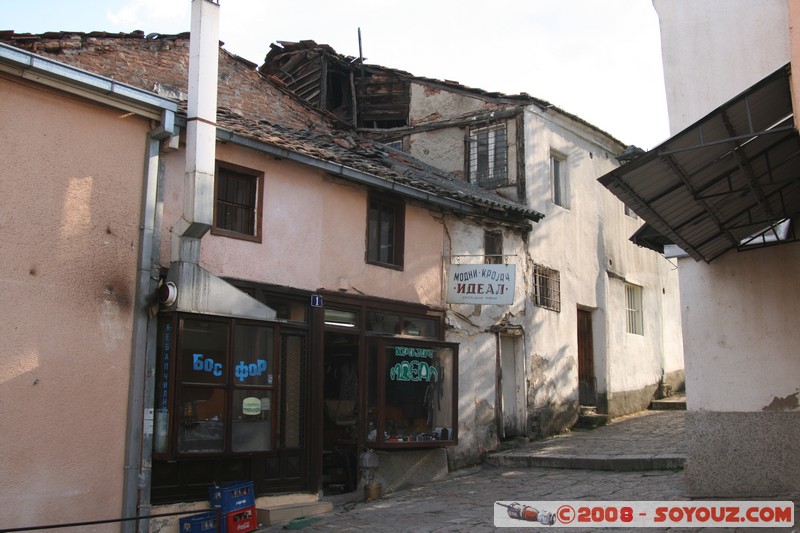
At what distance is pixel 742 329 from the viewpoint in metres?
9.28

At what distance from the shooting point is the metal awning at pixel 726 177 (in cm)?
638

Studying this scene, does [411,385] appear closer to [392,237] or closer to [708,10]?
[392,237]

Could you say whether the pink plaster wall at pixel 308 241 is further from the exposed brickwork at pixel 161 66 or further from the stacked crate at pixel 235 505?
the exposed brickwork at pixel 161 66

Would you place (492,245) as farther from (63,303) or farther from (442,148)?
(63,303)

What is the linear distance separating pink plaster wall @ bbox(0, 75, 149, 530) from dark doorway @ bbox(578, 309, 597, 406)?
36.0 ft

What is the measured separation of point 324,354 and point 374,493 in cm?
222

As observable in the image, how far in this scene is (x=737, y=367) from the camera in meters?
9.24

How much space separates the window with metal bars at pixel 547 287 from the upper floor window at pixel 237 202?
6.84 m

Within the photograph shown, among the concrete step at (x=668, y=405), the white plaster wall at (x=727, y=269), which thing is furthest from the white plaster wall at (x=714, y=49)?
the concrete step at (x=668, y=405)

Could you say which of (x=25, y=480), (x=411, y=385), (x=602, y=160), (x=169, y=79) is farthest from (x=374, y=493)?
(x=602, y=160)

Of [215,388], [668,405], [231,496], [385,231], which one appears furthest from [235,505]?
[668,405]

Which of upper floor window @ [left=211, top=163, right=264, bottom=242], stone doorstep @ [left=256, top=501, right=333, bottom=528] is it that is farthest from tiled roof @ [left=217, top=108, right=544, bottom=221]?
stone doorstep @ [left=256, top=501, right=333, bottom=528]

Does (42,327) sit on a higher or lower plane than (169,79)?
lower

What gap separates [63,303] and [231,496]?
2953 mm
